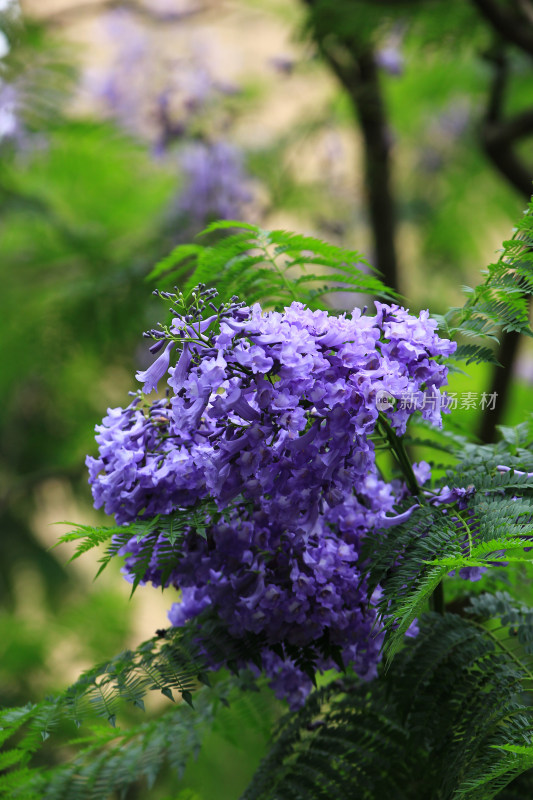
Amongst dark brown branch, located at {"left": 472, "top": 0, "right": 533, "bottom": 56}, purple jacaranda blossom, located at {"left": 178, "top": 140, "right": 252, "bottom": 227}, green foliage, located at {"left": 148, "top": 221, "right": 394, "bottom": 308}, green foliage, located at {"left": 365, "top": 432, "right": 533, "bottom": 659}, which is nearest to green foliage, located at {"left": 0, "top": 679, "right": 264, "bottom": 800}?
green foliage, located at {"left": 365, "top": 432, "right": 533, "bottom": 659}

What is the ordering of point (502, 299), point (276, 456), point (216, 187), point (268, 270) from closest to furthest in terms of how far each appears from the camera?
point (276, 456) → point (502, 299) → point (268, 270) → point (216, 187)

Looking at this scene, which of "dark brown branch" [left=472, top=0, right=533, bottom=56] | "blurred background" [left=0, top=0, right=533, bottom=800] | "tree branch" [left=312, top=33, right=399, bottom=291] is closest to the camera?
"dark brown branch" [left=472, top=0, right=533, bottom=56]

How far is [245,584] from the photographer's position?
3.39ft

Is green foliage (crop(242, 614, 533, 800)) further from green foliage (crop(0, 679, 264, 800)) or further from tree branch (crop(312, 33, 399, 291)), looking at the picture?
tree branch (crop(312, 33, 399, 291))

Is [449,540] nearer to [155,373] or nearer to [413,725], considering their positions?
[413,725]

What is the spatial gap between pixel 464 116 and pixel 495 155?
2340 mm

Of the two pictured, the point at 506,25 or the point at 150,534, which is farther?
the point at 506,25

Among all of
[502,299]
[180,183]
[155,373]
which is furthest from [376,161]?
[155,373]

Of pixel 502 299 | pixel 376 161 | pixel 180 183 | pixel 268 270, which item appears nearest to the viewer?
pixel 502 299

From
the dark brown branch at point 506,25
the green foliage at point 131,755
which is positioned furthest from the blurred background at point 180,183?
the green foliage at point 131,755

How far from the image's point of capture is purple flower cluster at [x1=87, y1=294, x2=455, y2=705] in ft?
2.93

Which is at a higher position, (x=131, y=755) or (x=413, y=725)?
(x=131, y=755)

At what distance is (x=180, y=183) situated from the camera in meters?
4.04

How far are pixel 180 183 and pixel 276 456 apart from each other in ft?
11.1
